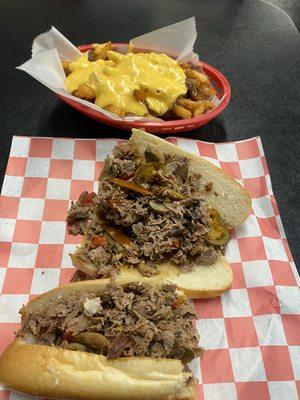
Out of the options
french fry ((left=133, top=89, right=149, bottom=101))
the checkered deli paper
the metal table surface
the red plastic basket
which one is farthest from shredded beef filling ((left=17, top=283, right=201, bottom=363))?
french fry ((left=133, top=89, right=149, bottom=101))

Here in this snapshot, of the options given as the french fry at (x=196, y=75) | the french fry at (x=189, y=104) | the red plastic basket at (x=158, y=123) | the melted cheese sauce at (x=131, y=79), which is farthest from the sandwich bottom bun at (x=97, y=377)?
the french fry at (x=196, y=75)

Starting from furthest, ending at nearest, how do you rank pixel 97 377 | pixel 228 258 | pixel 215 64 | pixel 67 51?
pixel 215 64
pixel 67 51
pixel 228 258
pixel 97 377

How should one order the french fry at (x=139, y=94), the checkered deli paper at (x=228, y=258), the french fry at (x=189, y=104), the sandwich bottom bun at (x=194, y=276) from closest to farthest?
the checkered deli paper at (x=228, y=258), the sandwich bottom bun at (x=194, y=276), the french fry at (x=139, y=94), the french fry at (x=189, y=104)

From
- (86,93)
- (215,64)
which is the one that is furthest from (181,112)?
(215,64)

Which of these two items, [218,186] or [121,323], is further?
[218,186]

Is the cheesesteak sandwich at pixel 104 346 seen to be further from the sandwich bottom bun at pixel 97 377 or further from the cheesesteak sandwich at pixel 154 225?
the cheesesteak sandwich at pixel 154 225

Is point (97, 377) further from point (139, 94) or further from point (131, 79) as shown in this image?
point (131, 79)

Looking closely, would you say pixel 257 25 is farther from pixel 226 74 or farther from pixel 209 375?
pixel 209 375
